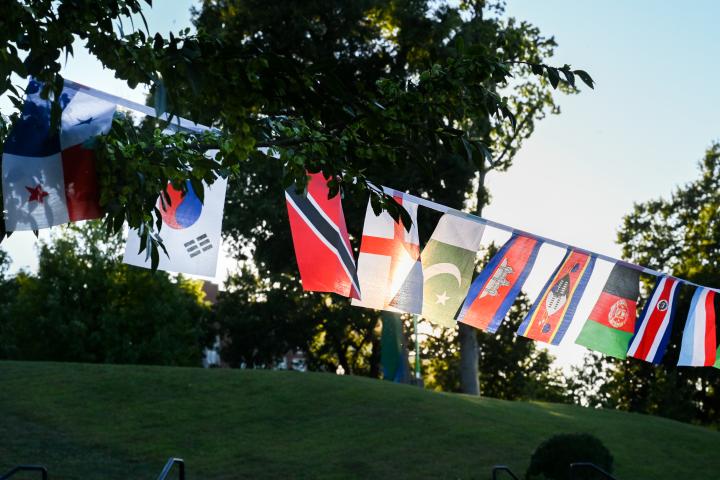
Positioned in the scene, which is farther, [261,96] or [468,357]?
[468,357]

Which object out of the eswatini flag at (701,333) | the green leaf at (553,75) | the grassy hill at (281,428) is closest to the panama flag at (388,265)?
the eswatini flag at (701,333)

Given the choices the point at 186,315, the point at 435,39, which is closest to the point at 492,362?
the point at 186,315

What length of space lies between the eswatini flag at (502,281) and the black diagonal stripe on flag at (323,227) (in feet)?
6.33

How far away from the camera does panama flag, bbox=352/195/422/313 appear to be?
10773 millimetres

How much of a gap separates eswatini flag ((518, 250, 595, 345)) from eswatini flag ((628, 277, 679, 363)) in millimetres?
1408

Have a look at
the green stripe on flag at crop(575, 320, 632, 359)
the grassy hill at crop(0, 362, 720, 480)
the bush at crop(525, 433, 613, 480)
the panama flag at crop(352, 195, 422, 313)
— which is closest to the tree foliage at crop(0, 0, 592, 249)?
the panama flag at crop(352, 195, 422, 313)

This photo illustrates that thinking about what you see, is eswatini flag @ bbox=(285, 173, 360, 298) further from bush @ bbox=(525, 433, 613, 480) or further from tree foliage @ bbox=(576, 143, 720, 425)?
tree foliage @ bbox=(576, 143, 720, 425)

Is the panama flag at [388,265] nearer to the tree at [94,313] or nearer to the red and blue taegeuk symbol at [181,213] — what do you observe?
the red and blue taegeuk symbol at [181,213]

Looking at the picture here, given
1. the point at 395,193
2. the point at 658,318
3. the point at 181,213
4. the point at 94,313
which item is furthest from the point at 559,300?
the point at 94,313

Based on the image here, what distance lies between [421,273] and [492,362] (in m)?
39.0

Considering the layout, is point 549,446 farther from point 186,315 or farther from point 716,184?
point 186,315

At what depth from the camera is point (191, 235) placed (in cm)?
929

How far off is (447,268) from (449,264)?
0.06 metres

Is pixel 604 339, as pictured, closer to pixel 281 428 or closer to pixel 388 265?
pixel 388 265
